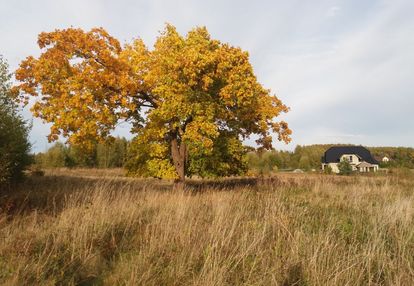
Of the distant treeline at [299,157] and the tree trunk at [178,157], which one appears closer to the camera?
the tree trunk at [178,157]

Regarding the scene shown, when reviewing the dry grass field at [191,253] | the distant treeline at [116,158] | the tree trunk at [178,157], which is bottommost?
the dry grass field at [191,253]

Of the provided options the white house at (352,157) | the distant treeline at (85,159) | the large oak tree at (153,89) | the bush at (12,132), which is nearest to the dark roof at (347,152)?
the white house at (352,157)

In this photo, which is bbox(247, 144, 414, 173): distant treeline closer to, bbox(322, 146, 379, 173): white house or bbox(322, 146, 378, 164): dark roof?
bbox(322, 146, 378, 164): dark roof

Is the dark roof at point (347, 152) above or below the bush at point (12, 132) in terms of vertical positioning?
above

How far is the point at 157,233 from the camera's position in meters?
5.86

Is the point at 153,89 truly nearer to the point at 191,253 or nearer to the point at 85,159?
the point at 191,253

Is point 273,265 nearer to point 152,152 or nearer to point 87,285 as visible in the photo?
point 87,285

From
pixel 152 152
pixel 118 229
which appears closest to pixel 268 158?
pixel 152 152

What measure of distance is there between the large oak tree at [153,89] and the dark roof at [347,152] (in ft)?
235

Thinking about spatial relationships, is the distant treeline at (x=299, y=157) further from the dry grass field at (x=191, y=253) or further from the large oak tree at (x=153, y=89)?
the dry grass field at (x=191, y=253)

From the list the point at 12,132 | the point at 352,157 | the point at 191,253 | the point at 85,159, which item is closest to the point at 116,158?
the point at 85,159

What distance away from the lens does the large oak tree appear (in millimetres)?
12484

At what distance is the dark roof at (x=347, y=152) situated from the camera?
80.8m

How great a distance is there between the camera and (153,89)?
14.1 meters
